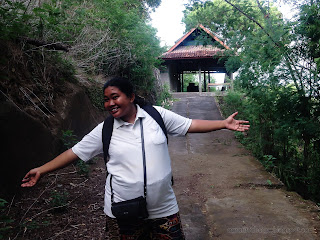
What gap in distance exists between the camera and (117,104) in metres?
1.86

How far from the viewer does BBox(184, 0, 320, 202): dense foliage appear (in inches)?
187

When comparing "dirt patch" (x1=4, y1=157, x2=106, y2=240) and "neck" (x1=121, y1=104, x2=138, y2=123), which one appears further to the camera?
"dirt patch" (x1=4, y1=157, x2=106, y2=240)

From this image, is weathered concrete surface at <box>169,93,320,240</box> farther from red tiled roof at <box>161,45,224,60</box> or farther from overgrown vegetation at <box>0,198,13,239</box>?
red tiled roof at <box>161,45,224,60</box>

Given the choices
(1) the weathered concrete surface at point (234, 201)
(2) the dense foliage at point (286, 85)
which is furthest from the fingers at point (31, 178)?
(2) the dense foliage at point (286, 85)

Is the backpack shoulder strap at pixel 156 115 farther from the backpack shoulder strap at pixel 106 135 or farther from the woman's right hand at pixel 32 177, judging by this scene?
the woman's right hand at pixel 32 177

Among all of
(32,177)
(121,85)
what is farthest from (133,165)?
(32,177)

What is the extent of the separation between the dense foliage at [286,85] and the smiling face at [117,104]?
3.39 meters

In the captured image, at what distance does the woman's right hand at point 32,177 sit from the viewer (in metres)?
1.98

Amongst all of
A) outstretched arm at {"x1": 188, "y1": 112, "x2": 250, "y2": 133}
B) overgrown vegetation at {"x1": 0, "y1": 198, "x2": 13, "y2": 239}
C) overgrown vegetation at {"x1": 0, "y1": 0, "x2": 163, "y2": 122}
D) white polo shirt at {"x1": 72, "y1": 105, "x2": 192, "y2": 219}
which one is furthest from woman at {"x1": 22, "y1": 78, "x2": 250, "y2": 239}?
overgrown vegetation at {"x1": 0, "y1": 0, "x2": 163, "y2": 122}

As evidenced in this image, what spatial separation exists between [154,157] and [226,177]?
345cm

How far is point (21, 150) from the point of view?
3.63m

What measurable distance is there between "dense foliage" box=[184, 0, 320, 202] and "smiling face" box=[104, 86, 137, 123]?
339 centimetres

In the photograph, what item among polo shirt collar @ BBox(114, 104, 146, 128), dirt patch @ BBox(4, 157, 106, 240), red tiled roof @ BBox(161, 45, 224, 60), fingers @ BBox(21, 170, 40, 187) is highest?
red tiled roof @ BBox(161, 45, 224, 60)

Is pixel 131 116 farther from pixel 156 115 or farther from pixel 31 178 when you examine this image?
pixel 31 178
